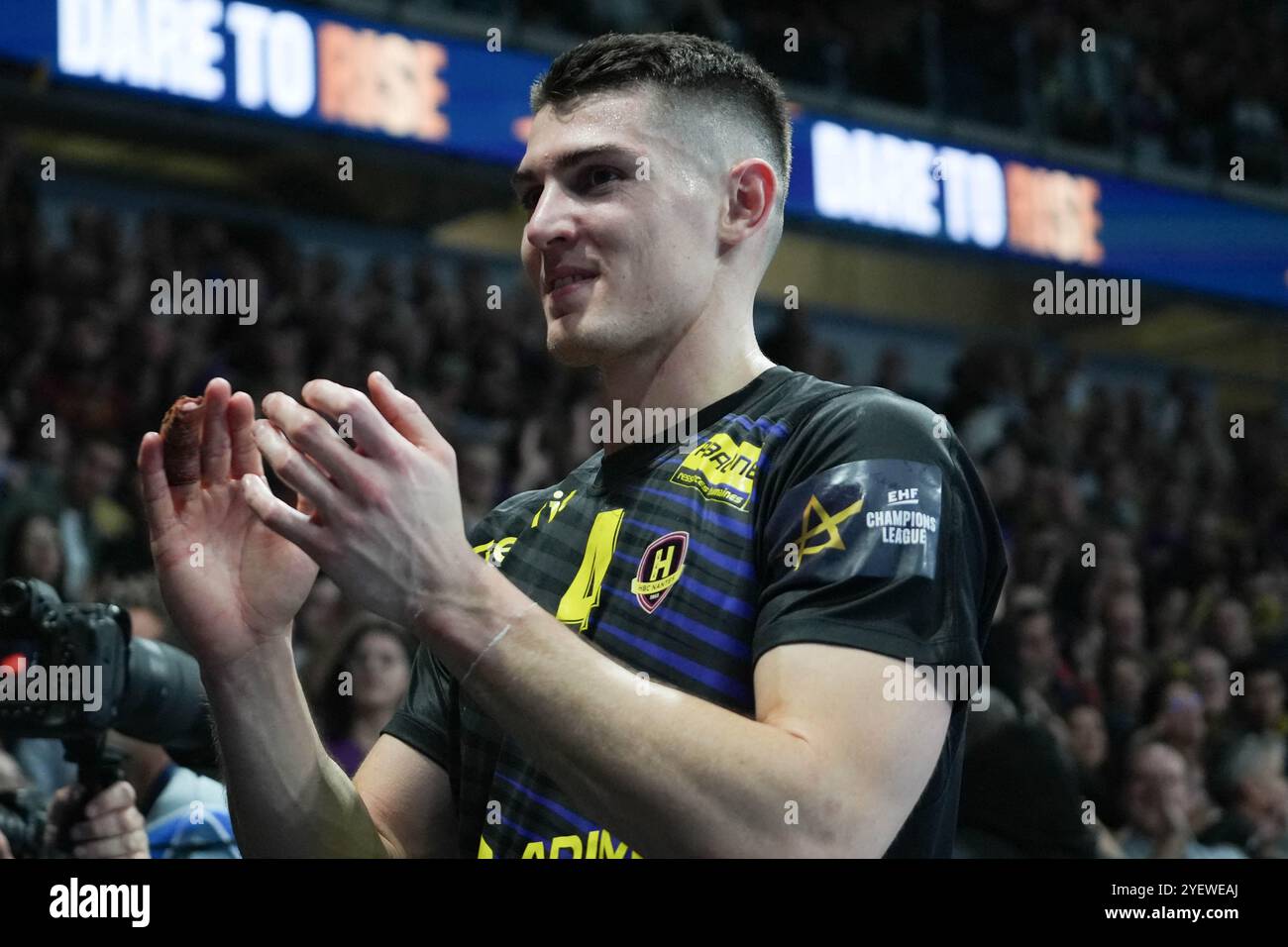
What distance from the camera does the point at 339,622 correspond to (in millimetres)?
4852

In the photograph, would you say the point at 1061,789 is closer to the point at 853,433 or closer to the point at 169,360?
the point at 853,433

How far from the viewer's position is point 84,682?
7.06 ft

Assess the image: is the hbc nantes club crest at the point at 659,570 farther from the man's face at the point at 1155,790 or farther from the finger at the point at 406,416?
the man's face at the point at 1155,790

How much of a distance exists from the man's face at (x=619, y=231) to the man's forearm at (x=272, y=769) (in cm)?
54

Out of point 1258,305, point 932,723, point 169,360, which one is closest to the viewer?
point 932,723

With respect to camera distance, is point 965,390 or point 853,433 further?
point 965,390

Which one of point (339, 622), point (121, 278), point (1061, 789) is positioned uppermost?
point (121, 278)

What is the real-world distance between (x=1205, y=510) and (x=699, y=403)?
8.30 m

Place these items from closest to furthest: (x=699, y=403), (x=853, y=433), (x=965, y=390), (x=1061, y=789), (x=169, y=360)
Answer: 1. (x=853, y=433)
2. (x=699, y=403)
3. (x=1061, y=789)
4. (x=169, y=360)
5. (x=965, y=390)

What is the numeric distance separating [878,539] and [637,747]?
0.33 meters

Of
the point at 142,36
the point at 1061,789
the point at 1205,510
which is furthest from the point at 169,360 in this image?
the point at 1205,510

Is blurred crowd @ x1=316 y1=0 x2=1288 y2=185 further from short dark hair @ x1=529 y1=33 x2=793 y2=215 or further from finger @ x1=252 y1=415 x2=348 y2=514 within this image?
finger @ x1=252 y1=415 x2=348 y2=514

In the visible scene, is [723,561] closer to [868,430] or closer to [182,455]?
[868,430]

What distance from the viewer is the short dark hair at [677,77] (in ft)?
6.54
